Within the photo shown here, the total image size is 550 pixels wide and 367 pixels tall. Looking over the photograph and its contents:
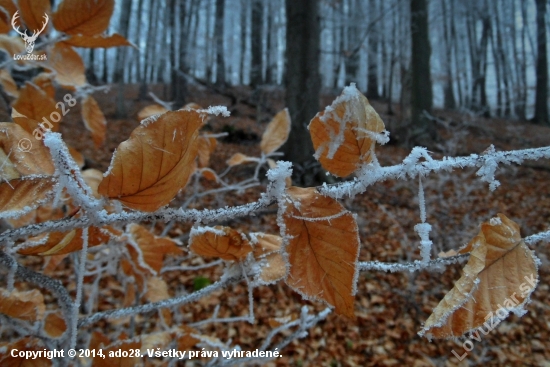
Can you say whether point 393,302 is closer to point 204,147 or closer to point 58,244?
point 204,147

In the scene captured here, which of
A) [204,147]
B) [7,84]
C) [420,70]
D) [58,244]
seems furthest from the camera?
[420,70]

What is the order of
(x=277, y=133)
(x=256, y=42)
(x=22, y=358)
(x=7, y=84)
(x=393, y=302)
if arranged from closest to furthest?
(x=22, y=358)
(x=7, y=84)
(x=277, y=133)
(x=393, y=302)
(x=256, y=42)

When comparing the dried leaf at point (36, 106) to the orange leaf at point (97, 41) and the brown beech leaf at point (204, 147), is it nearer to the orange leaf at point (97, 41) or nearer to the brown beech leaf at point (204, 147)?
the orange leaf at point (97, 41)

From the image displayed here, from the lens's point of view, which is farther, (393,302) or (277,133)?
(393,302)

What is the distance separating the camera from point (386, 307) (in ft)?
7.51

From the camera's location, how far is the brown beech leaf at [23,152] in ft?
0.99

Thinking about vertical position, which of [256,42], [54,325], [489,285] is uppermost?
[256,42]

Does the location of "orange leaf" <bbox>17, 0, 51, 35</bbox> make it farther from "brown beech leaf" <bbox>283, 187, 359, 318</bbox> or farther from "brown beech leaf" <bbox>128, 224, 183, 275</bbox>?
"brown beech leaf" <bbox>283, 187, 359, 318</bbox>

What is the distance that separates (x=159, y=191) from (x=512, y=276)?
0.33 m

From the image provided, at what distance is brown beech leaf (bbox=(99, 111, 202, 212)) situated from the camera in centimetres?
25

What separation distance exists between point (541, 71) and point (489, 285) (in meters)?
11.8

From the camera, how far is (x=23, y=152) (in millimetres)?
307

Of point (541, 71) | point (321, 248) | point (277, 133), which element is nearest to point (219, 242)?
point (321, 248)

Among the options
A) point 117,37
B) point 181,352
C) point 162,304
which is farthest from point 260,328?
point 117,37
